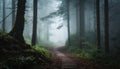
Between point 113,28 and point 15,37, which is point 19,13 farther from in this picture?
point 113,28

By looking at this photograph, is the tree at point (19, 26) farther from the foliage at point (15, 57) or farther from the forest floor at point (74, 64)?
the forest floor at point (74, 64)

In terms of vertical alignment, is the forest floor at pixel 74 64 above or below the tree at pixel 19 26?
below

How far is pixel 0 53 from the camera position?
40.7 feet

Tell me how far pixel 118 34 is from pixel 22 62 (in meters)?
23.6

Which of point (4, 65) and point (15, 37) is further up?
point (15, 37)

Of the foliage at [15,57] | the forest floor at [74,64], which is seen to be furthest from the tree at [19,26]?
the forest floor at [74,64]

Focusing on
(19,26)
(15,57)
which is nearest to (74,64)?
(15,57)

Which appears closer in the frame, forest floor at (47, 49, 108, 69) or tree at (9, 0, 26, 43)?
forest floor at (47, 49, 108, 69)

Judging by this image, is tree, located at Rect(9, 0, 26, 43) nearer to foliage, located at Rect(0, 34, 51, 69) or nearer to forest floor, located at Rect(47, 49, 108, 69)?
foliage, located at Rect(0, 34, 51, 69)

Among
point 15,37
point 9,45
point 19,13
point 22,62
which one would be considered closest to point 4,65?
point 22,62

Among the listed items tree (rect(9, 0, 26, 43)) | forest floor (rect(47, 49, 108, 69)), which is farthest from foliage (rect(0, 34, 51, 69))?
forest floor (rect(47, 49, 108, 69))

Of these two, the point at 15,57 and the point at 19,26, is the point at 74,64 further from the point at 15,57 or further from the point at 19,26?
the point at 19,26

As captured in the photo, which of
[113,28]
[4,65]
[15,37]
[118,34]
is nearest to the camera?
[4,65]

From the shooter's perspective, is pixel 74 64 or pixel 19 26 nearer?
pixel 74 64
